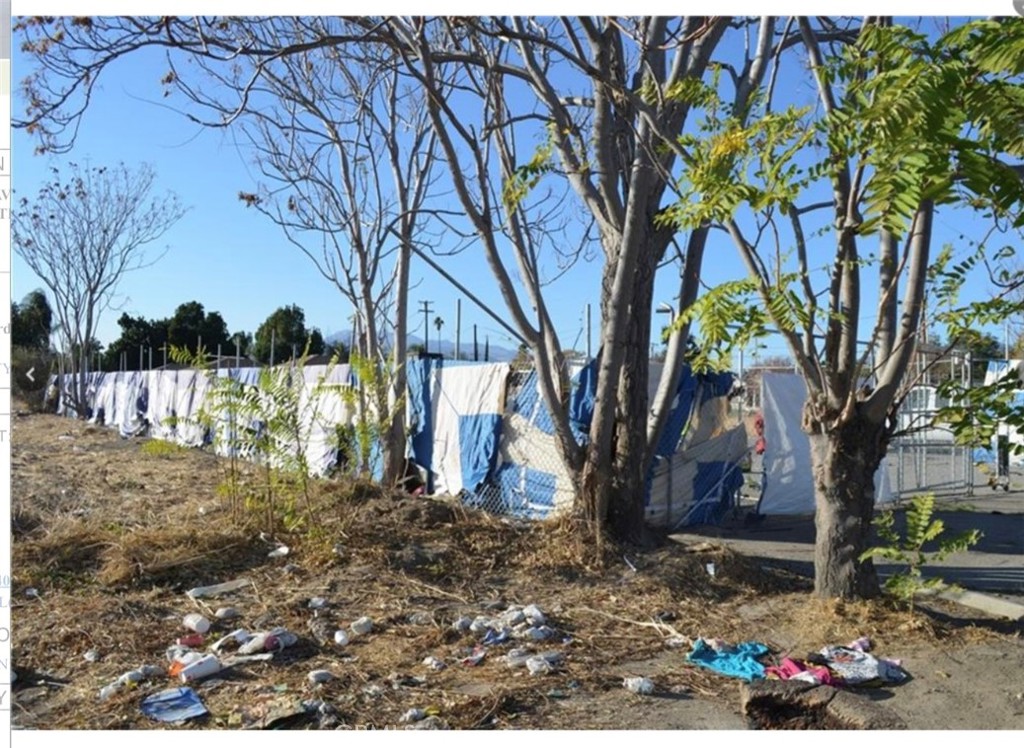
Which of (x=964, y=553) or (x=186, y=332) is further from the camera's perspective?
(x=186, y=332)

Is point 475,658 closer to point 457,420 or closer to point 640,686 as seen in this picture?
point 640,686

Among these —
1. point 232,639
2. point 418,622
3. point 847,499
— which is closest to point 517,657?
point 418,622

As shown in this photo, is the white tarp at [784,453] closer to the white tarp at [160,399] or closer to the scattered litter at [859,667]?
the scattered litter at [859,667]

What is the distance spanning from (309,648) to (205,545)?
8.06 ft

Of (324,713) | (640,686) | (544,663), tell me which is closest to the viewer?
(324,713)

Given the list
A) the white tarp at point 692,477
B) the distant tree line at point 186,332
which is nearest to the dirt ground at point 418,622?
the white tarp at point 692,477

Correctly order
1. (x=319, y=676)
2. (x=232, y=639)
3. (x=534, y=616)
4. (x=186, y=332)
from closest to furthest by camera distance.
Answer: (x=319, y=676)
(x=232, y=639)
(x=534, y=616)
(x=186, y=332)

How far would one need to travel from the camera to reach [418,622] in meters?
5.93

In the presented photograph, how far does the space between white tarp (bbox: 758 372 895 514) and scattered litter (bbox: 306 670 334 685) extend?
27.1 feet

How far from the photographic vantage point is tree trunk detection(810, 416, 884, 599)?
5.87 metres

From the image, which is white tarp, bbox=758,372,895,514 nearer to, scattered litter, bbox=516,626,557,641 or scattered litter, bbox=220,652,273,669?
scattered litter, bbox=516,626,557,641

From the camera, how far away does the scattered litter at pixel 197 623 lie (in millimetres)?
5660

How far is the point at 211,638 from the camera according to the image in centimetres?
559

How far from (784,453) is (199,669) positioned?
907 centimetres
